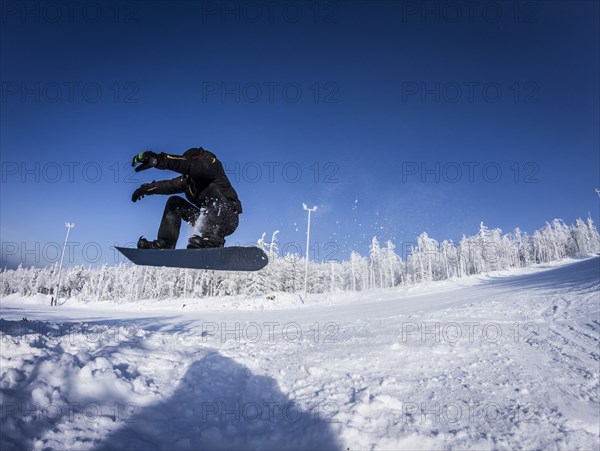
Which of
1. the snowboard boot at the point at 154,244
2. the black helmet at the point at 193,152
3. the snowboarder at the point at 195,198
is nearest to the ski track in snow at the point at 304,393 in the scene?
the snowboard boot at the point at 154,244

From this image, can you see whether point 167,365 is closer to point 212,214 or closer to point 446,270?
point 212,214

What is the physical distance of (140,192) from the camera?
20.2ft

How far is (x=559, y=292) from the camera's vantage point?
11.2 meters

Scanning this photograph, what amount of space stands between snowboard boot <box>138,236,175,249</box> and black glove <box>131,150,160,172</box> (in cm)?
166

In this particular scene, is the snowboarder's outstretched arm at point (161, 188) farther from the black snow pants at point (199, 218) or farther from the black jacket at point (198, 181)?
the black snow pants at point (199, 218)

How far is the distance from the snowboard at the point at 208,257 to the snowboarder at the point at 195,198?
131mm

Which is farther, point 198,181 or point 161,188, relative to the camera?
point 161,188

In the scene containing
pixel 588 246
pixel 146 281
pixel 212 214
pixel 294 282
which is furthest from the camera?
pixel 588 246

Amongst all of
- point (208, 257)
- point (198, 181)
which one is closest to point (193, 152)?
point (198, 181)

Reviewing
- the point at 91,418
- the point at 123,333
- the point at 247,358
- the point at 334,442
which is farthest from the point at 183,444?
the point at 123,333

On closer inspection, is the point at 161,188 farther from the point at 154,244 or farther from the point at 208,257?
the point at 208,257

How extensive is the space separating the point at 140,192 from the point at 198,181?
4.25 ft

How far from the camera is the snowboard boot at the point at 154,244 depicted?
20.7 feet

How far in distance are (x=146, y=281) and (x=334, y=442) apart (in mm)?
68513
